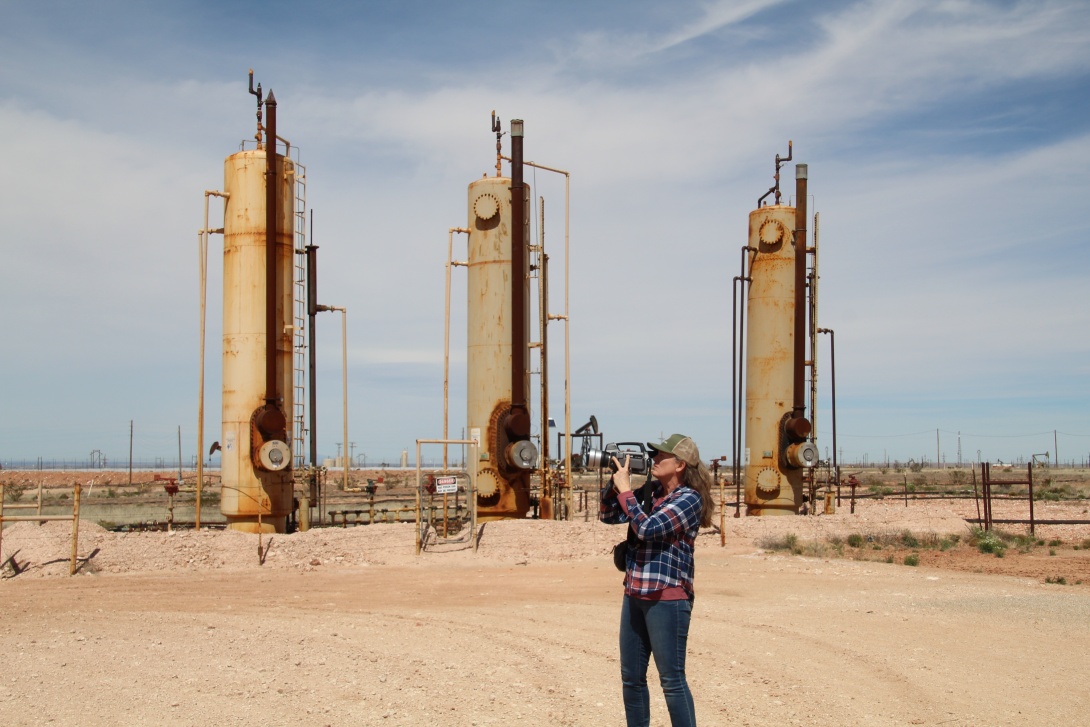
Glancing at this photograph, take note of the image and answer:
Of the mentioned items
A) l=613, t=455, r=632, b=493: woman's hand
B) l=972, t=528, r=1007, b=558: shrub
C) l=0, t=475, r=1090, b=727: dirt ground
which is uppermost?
l=613, t=455, r=632, b=493: woman's hand

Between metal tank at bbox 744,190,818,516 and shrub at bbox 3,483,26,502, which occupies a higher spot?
metal tank at bbox 744,190,818,516

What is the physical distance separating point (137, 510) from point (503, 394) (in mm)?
17707

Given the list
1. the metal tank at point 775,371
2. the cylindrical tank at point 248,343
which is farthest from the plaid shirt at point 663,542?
the metal tank at point 775,371

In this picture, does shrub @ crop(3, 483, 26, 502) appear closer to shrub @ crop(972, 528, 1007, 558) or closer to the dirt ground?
the dirt ground

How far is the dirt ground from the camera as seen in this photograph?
27.2ft

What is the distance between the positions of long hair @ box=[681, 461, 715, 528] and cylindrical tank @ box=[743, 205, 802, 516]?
71.5 feet

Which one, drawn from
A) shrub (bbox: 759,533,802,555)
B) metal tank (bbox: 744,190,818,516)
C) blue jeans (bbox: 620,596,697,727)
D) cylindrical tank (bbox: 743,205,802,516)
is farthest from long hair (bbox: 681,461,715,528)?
cylindrical tank (bbox: 743,205,802,516)

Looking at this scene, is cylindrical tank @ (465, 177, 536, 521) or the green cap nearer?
the green cap

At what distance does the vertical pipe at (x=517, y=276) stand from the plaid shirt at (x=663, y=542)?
17.3 m

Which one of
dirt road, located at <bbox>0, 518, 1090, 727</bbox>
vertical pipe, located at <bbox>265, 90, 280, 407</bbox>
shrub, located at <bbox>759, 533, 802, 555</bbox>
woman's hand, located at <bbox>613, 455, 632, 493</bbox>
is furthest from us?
shrub, located at <bbox>759, 533, 802, 555</bbox>

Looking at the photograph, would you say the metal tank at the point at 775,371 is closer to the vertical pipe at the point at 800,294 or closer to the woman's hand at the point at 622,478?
the vertical pipe at the point at 800,294

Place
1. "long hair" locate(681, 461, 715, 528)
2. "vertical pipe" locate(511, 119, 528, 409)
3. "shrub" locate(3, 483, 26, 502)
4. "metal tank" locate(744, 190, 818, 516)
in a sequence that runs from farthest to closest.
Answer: "shrub" locate(3, 483, 26, 502) < "metal tank" locate(744, 190, 818, 516) < "vertical pipe" locate(511, 119, 528, 409) < "long hair" locate(681, 461, 715, 528)

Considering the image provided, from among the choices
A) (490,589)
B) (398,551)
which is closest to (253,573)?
(398,551)

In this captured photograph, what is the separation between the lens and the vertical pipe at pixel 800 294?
2728 centimetres
